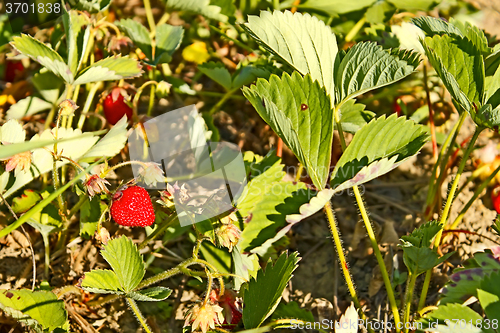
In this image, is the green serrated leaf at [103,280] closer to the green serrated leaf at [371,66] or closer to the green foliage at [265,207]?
the green foliage at [265,207]

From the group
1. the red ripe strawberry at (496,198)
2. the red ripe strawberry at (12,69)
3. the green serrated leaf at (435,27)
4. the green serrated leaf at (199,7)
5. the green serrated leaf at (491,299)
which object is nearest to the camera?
the green serrated leaf at (491,299)

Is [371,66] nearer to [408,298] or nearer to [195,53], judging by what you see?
[408,298]

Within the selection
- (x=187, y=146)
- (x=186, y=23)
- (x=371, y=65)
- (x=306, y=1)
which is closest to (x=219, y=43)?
(x=186, y=23)

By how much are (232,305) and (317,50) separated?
67 cm

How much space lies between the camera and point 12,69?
176cm

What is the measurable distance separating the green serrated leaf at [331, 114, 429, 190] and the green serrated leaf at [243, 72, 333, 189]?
0.22 ft

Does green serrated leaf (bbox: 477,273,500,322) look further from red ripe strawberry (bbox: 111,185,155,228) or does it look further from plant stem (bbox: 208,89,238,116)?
plant stem (bbox: 208,89,238,116)

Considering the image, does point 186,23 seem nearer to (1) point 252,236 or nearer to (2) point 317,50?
(2) point 317,50

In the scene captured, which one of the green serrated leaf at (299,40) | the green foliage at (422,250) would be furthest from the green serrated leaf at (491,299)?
the green serrated leaf at (299,40)

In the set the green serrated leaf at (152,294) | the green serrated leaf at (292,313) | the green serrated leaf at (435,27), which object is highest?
the green serrated leaf at (435,27)

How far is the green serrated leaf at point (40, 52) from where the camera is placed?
1255mm

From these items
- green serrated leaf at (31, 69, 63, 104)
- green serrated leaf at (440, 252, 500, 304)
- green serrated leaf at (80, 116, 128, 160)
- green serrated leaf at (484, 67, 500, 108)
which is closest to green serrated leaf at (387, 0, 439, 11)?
green serrated leaf at (484, 67, 500, 108)

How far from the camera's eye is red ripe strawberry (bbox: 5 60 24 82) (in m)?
1.76

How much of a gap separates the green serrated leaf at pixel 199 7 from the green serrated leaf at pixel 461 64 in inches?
31.6
